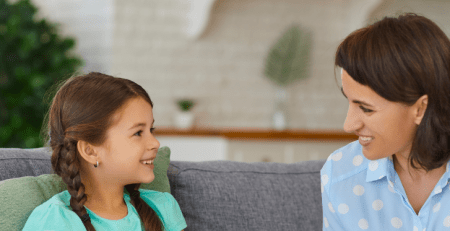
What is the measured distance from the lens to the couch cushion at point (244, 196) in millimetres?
1337

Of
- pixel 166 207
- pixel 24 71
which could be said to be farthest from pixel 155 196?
pixel 24 71

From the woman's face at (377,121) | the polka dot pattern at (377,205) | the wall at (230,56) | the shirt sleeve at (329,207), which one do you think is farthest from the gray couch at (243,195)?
the wall at (230,56)

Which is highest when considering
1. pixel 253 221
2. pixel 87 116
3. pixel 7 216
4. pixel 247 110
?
pixel 87 116

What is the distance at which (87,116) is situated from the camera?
1.08 metres

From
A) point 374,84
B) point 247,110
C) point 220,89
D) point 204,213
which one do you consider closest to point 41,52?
point 220,89

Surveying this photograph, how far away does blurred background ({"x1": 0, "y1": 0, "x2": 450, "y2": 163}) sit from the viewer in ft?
9.93

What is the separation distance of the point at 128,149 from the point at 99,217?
0.18 meters

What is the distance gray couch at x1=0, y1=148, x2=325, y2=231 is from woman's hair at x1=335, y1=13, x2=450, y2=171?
1.68 ft

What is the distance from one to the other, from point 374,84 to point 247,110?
9.82 ft

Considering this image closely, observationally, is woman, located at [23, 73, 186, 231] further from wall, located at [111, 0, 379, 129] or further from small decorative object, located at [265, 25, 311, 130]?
small decorative object, located at [265, 25, 311, 130]

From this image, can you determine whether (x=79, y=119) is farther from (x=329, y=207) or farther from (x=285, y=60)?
(x=285, y=60)

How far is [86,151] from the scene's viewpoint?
1.11 m

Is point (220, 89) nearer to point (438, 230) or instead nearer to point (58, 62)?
point (58, 62)

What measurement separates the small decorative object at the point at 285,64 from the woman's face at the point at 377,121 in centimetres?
284
